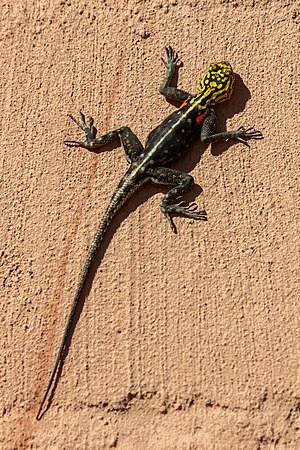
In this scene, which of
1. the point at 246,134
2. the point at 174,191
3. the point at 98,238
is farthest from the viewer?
the point at 246,134

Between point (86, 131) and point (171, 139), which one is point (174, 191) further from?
point (86, 131)

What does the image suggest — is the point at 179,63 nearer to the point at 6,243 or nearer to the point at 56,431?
the point at 6,243

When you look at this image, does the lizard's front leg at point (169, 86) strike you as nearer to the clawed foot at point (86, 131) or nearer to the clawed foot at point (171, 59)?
the clawed foot at point (171, 59)

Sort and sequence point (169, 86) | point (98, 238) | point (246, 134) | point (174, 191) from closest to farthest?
point (98, 238) → point (174, 191) → point (246, 134) → point (169, 86)

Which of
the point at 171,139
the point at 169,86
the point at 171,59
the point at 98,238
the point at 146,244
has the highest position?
the point at 171,59

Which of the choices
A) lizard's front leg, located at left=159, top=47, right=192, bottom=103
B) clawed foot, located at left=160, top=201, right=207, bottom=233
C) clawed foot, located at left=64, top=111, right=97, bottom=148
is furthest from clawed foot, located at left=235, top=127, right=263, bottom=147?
clawed foot, located at left=64, top=111, right=97, bottom=148

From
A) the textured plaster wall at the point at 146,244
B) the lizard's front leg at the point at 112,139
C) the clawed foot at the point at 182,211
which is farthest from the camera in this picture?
the lizard's front leg at the point at 112,139

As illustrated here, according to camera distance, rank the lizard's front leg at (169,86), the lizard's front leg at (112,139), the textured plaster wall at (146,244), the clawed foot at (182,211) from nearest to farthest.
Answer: the textured plaster wall at (146,244) < the clawed foot at (182,211) < the lizard's front leg at (112,139) < the lizard's front leg at (169,86)

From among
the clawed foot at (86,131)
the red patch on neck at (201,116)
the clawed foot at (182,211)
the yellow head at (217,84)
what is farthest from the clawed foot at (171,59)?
the clawed foot at (182,211)

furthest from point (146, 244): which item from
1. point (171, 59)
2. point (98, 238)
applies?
point (171, 59)
